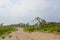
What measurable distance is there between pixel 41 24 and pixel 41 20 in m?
3.50

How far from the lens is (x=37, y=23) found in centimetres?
5691

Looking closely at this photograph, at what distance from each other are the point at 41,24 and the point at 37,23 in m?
1.33

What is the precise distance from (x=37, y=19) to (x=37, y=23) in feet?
4.37

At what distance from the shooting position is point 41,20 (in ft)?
198

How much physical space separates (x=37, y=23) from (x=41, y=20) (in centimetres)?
381

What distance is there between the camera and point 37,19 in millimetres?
56531

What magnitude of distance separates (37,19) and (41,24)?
2125mm

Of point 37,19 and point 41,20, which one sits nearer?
point 37,19

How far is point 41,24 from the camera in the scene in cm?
5703

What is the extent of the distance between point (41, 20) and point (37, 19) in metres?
4.06
